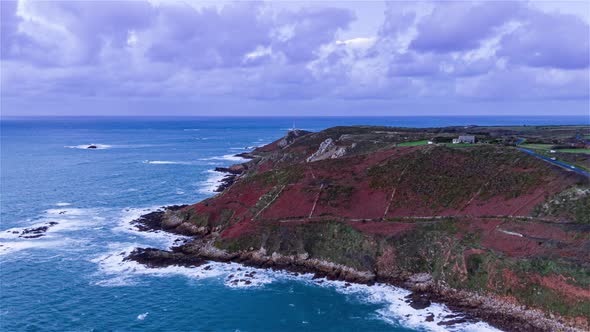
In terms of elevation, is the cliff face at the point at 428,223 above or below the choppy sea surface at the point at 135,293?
above

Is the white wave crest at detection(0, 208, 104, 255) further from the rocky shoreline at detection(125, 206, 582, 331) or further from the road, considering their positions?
the road

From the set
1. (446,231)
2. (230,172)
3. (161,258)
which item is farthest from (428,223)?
(230,172)

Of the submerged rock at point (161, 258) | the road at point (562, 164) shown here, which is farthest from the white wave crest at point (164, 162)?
the road at point (562, 164)

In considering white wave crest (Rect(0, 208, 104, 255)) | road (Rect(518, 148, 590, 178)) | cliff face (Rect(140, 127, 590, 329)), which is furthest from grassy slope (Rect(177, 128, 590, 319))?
white wave crest (Rect(0, 208, 104, 255))

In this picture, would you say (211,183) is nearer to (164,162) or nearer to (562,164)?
(164,162)

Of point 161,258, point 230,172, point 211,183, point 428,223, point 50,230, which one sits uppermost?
point 428,223

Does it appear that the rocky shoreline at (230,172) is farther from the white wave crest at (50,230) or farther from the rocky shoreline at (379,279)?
the rocky shoreline at (379,279)

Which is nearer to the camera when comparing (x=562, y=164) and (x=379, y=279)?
(x=379, y=279)
